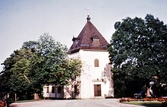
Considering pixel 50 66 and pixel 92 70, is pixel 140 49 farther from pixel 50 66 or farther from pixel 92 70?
pixel 50 66

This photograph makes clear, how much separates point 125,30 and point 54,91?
24247 mm

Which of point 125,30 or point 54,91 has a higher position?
point 125,30

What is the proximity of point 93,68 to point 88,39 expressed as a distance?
19.6ft

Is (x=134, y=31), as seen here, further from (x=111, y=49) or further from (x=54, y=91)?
(x=54, y=91)

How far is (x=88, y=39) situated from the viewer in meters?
41.9

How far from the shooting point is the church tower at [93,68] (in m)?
39.7

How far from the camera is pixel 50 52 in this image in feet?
122

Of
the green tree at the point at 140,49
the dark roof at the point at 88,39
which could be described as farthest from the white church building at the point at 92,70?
the green tree at the point at 140,49

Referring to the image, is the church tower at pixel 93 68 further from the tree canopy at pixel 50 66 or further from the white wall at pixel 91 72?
the tree canopy at pixel 50 66

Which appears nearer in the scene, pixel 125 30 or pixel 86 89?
pixel 125 30

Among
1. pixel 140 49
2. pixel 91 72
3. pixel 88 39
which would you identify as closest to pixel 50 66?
pixel 91 72

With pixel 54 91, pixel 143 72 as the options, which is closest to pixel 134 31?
pixel 143 72

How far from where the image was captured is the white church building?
39.7 m

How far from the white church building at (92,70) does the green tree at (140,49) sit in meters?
5.75
